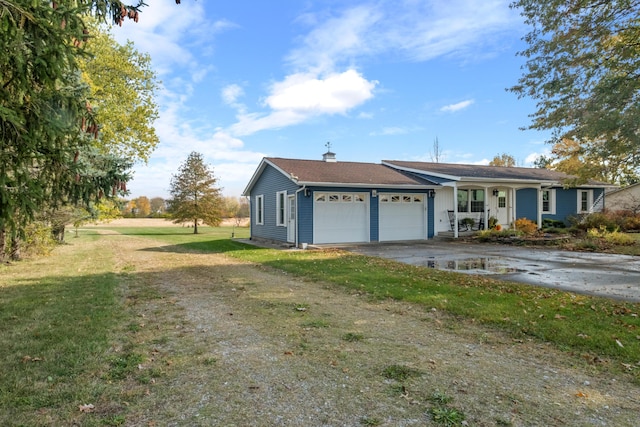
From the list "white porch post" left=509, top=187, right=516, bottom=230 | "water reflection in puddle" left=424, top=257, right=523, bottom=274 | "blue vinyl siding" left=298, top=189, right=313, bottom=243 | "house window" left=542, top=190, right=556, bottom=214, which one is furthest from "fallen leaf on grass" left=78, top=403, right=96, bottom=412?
"house window" left=542, top=190, right=556, bottom=214

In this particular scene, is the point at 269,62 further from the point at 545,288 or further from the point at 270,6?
the point at 545,288

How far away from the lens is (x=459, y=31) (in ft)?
43.4

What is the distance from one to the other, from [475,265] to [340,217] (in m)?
6.91

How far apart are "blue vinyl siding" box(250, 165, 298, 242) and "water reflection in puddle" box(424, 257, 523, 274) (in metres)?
6.85

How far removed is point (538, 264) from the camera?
1029cm

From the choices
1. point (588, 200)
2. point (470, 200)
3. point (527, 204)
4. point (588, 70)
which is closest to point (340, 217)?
point (470, 200)

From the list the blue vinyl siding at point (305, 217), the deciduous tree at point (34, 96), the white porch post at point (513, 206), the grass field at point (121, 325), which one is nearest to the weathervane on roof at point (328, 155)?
the blue vinyl siding at point (305, 217)

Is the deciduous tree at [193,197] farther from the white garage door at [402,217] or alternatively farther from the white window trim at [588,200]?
the white window trim at [588,200]

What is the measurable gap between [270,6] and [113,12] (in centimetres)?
678

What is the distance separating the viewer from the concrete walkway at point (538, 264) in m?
7.41

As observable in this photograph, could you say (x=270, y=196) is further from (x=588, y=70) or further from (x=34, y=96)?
(x=34, y=96)

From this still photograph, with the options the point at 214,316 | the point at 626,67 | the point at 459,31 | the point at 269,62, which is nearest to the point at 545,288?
the point at 214,316

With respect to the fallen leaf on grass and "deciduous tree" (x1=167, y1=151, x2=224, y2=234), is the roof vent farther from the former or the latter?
the fallen leaf on grass

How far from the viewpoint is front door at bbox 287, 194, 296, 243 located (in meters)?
15.8
